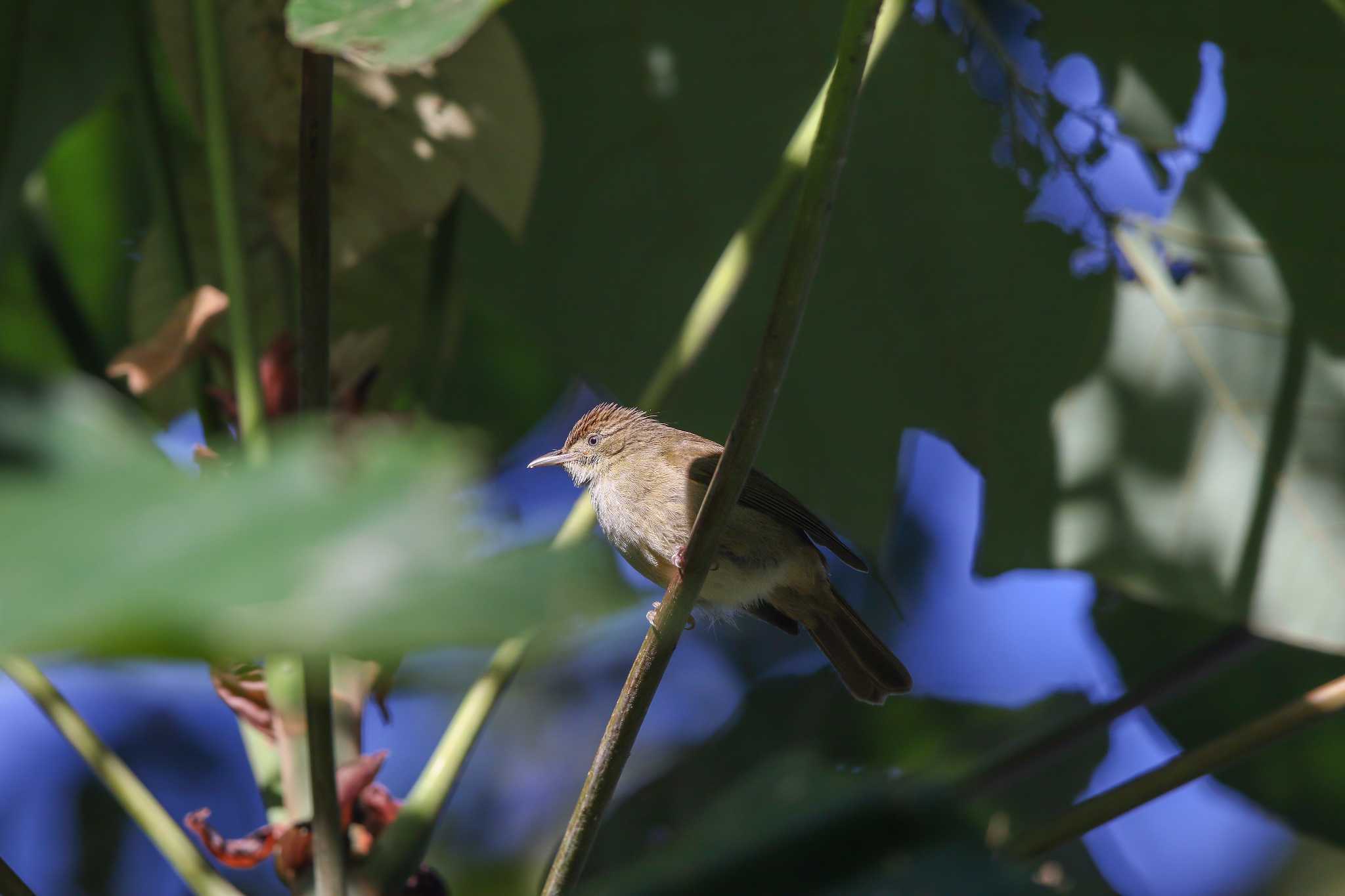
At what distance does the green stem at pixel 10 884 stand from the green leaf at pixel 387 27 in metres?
0.98

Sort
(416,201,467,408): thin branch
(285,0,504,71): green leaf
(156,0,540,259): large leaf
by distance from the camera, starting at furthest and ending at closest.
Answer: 1. (416,201,467,408): thin branch
2. (156,0,540,259): large leaf
3. (285,0,504,71): green leaf

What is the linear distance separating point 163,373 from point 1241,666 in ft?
7.61

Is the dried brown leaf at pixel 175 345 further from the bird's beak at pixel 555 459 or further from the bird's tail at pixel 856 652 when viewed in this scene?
the bird's tail at pixel 856 652

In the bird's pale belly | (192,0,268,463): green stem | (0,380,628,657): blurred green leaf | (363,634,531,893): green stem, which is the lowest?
the bird's pale belly

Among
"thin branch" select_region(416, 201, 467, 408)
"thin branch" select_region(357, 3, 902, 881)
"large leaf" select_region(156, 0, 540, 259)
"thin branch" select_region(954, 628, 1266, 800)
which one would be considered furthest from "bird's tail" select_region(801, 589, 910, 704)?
"large leaf" select_region(156, 0, 540, 259)

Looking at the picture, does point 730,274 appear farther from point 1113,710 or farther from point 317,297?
point 1113,710

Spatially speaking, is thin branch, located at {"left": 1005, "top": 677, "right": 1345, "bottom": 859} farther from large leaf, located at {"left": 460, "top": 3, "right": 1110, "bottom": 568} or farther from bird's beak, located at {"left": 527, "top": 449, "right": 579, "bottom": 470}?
bird's beak, located at {"left": 527, "top": 449, "right": 579, "bottom": 470}

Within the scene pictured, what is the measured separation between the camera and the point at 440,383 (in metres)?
2.53

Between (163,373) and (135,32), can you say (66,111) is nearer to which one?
(135,32)

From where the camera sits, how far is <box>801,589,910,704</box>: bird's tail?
2.75 meters

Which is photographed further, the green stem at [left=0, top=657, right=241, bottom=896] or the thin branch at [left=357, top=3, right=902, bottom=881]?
the thin branch at [left=357, top=3, right=902, bottom=881]

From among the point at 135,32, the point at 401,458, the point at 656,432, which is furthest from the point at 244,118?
the point at 401,458

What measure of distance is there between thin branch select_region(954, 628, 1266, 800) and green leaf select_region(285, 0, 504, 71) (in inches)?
65.4

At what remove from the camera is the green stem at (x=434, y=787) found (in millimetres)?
1825
